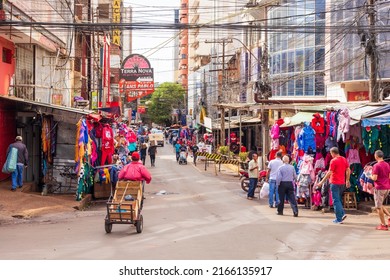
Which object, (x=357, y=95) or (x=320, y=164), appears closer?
(x=320, y=164)

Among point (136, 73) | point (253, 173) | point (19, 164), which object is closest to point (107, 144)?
point (19, 164)

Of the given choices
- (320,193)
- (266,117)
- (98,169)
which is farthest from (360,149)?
(266,117)

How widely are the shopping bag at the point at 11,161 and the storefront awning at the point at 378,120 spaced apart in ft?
34.6

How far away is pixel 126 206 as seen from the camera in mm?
11820

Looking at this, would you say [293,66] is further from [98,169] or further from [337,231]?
[337,231]

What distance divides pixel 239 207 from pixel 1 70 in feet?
35.0

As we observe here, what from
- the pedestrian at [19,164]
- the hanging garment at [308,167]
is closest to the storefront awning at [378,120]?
the hanging garment at [308,167]

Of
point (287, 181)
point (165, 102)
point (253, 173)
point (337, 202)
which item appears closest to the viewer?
point (337, 202)

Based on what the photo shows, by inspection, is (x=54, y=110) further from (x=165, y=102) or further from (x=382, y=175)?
(x=165, y=102)

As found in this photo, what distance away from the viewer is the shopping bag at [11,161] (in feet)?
57.1

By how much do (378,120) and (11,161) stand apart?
1098 centimetres

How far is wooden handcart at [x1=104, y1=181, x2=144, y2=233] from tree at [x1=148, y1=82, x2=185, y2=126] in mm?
97780
